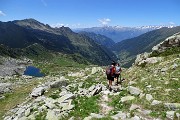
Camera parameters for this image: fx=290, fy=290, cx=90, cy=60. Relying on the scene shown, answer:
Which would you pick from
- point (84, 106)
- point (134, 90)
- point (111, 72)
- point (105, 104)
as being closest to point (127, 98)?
point (134, 90)

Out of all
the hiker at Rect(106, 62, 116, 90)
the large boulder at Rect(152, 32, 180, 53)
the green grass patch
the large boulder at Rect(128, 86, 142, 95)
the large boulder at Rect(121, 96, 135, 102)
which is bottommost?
the green grass patch

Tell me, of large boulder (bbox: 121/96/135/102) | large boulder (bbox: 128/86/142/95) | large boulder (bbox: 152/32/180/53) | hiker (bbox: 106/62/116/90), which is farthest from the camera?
large boulder (bbox: 152/32/180/53)

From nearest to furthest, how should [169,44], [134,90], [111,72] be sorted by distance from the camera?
[134,90]
[111,72]
[169,44]

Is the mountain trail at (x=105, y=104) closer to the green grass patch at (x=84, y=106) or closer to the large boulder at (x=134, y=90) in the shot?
the green grass patch at (x=84, y=106)

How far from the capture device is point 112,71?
113 feet

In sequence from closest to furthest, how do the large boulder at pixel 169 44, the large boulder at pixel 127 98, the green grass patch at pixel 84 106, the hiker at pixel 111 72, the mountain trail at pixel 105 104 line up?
the green grass patch at pixel 84 106, the mountain trail at pixel 105 104, the large boulder at pixel 127 98, the hiker at pixel 111 72, the large boulder at pixel 169 44

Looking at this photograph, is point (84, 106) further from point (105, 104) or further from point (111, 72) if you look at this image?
point (111, 72)

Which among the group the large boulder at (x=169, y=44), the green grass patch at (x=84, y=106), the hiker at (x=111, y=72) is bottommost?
the green grass patch at (x=84, y=106)

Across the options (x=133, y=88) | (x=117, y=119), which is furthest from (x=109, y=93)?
(x=117, y=119)

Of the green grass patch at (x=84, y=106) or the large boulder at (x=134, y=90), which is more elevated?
the large boulder at (x=134, y=90)

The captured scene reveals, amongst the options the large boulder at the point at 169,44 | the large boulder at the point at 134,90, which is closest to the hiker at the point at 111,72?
the large boulder at the point at 134,90

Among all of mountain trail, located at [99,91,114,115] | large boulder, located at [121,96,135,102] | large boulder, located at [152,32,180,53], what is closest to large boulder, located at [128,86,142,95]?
large boulder, located at [121,96,135,102]

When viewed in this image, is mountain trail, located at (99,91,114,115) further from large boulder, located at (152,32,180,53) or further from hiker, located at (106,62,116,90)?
large boulder, located at (152,32,180,53)

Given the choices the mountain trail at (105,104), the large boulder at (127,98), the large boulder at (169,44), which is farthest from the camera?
the large boulder at (169,44)
